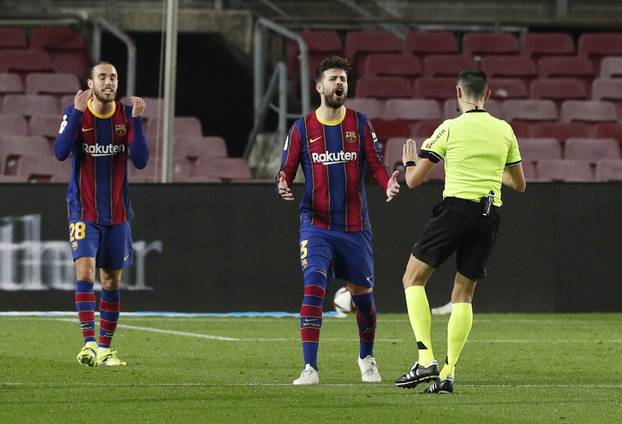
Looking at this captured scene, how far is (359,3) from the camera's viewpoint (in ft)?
83.5

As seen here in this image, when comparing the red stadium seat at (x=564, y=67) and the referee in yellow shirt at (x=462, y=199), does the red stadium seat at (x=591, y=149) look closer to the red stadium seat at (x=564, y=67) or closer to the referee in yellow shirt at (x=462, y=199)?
the red stadium seat at (x=564, y=67)

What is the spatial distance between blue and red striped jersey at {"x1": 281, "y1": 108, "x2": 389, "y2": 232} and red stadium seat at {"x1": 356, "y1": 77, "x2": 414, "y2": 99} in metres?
12.8

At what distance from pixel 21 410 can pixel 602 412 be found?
301 centimetres

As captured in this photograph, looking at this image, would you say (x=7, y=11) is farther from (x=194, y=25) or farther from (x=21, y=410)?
(x=21, y=410)

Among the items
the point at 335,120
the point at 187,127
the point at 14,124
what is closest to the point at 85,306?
the point at 335,120

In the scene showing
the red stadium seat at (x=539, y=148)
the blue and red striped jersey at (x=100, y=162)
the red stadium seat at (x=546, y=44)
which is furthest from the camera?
the red stadium seat at (x=546, y=44)

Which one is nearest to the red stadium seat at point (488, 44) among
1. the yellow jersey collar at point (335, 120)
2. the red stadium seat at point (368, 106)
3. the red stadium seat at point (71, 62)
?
the red stadium seat at point (368, 106)

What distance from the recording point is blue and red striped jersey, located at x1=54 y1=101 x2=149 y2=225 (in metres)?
11.0

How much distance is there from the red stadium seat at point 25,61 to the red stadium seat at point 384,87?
14.6 feet

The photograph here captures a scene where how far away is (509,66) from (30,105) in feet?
23.3

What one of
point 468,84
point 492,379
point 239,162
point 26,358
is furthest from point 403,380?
point 239,162

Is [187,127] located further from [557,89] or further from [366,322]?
[366,322]

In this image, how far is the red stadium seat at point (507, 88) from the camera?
75.0 feet

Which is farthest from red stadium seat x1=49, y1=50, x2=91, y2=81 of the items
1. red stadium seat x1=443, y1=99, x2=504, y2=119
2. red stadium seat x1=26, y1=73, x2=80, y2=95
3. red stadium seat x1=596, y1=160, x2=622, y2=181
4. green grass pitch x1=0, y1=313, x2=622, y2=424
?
green grass pitch x1=0, y1=313, x2=622, y2=424
